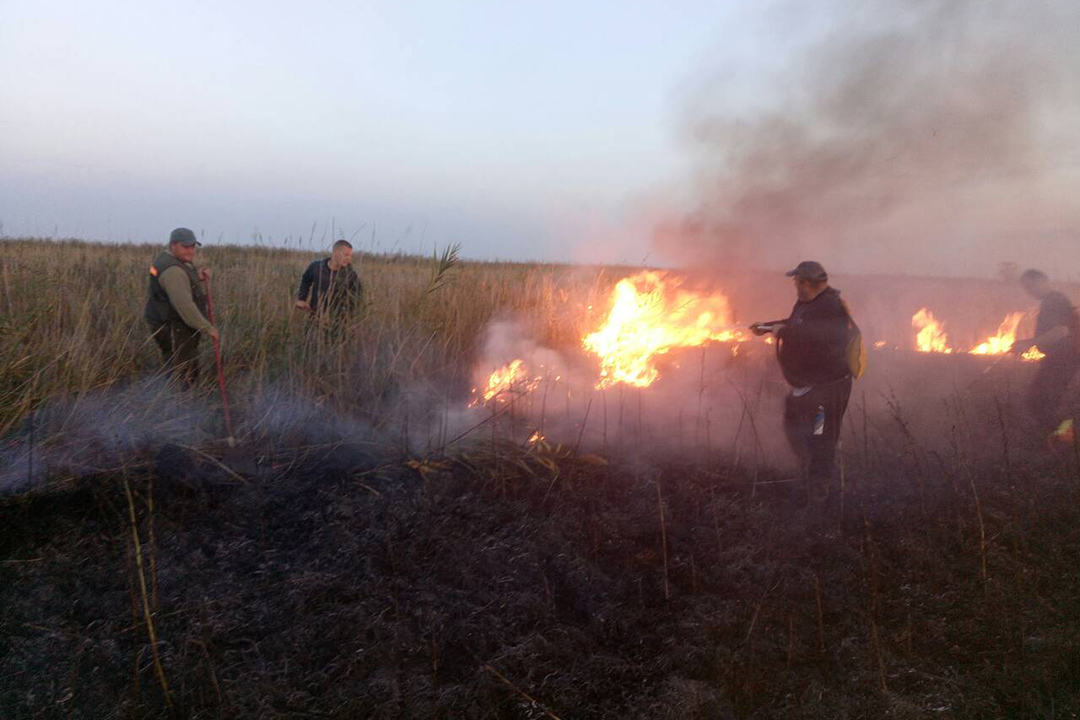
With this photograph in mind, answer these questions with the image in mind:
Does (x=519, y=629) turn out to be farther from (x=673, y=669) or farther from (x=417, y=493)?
(x=417, y=493)

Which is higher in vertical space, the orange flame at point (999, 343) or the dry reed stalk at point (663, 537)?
the orange flame at point (999, 343)

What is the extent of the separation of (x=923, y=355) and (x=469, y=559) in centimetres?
854

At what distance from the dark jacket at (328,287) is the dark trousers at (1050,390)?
693cm

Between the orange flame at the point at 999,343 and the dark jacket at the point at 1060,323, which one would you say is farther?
the orange flame at the point at 999,343

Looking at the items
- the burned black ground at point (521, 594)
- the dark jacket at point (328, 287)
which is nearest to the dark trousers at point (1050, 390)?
the burned black ground at point (521, 594)

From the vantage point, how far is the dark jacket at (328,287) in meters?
7.03

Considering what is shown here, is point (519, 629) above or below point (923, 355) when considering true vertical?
below

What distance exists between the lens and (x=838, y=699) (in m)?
3.10

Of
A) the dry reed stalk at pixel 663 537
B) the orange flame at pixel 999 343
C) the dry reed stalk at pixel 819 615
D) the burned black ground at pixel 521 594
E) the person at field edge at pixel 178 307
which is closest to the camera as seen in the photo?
the burned black ground at pixel 521 594

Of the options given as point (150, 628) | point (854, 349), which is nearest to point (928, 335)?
point (854, 349)

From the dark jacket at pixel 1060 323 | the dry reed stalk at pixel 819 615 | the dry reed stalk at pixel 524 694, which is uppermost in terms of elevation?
the dark jacket at pixel 1060 323

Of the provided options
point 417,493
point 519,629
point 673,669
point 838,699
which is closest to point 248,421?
point 417,493

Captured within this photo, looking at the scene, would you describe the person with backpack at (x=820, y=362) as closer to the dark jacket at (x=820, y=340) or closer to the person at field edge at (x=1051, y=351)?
the dark jacket at (x=820, y=340)

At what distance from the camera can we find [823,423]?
506 cm
